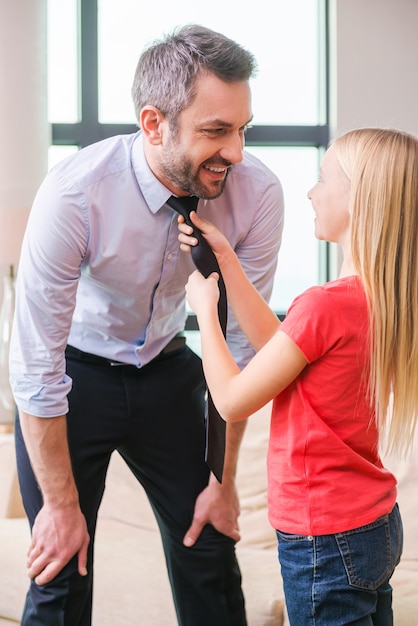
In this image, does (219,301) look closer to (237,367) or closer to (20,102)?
(237,367)

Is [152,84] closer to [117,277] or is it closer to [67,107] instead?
[117,277]

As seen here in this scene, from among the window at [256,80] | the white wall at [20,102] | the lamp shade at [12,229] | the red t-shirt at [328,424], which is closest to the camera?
the red t-shirt at [328,424]

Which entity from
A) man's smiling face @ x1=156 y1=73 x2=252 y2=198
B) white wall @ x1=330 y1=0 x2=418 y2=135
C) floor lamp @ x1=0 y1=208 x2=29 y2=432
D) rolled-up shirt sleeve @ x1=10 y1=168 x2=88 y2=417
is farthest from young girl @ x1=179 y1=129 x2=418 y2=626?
white wall @ x1=330 y1=0 x2=418 y2=135

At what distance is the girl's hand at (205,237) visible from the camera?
4.98 ft

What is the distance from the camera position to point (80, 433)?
1701 millimetres

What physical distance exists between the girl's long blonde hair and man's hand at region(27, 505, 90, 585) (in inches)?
27.4

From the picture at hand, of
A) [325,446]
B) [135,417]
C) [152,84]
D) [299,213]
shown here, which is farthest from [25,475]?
[299,213]

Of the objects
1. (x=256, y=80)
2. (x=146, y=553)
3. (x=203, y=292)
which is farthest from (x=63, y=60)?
(x=203, y=292)

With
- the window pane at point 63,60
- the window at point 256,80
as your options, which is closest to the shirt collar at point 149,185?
the window at point 256,80

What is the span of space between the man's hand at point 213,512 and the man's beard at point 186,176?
0.63 meters

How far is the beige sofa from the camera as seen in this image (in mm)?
2252

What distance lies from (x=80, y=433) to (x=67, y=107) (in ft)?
10.6

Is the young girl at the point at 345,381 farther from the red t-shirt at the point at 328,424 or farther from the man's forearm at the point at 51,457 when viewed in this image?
the man's forearm at the point at 51,457

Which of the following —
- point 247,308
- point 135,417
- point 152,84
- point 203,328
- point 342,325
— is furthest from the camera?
point 135,417
